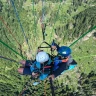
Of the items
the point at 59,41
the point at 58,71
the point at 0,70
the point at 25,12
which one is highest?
the point at 25,12

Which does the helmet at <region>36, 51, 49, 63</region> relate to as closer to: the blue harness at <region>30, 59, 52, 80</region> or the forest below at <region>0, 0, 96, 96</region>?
the blue harness at <region>30, 59, 52, 80</region>

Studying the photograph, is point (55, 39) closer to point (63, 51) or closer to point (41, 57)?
point (63, 51)

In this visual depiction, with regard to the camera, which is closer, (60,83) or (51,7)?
(60,83)

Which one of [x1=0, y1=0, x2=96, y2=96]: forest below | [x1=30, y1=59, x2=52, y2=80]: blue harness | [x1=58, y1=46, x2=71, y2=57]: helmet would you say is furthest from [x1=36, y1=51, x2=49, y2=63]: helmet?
[x1=0, y1=0, x2=96, y2=96]: forest below

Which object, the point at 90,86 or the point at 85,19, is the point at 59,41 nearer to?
the point at 85,19

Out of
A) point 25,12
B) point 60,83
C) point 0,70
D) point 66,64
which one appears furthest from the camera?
point 25,12

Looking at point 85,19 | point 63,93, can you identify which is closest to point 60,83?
point 63,93

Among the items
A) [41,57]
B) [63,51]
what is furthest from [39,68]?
[63,51]

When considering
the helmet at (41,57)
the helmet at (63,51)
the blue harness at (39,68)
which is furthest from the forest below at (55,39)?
the helmet at (41,57)

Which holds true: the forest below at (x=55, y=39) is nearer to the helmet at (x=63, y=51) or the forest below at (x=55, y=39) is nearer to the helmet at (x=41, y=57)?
the helmet at (x=63, y=51)
